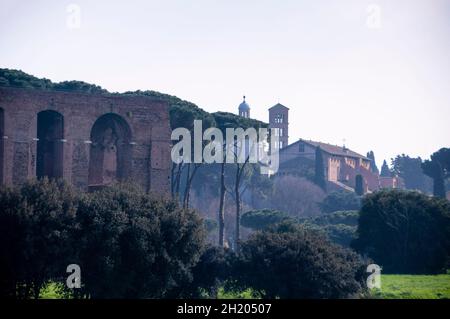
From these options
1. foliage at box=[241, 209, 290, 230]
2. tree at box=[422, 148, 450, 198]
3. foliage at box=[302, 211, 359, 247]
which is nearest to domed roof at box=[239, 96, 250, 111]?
tree at box=[422, 148, 450, 198]

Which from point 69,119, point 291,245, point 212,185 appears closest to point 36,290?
point 291,245

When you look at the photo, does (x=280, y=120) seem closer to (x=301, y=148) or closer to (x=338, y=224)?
(x=301, y=148)

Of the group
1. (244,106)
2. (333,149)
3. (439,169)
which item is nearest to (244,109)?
(244,106)

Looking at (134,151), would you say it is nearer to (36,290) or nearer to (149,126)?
(149,126)

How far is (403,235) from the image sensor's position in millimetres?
32969

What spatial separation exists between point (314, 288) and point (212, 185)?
29.2 meters

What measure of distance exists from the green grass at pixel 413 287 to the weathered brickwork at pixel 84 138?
8.10 metres

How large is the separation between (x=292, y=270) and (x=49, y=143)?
10387 millimetres

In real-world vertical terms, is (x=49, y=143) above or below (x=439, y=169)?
below

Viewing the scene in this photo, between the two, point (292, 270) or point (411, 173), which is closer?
point (292, 270)

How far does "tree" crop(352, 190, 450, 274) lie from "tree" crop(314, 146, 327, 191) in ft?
89.9

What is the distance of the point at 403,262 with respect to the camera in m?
32.6

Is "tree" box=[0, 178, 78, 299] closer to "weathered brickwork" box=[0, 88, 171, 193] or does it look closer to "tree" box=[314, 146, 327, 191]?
"weathered brickwork" box=[0, 88, 171, 193]
